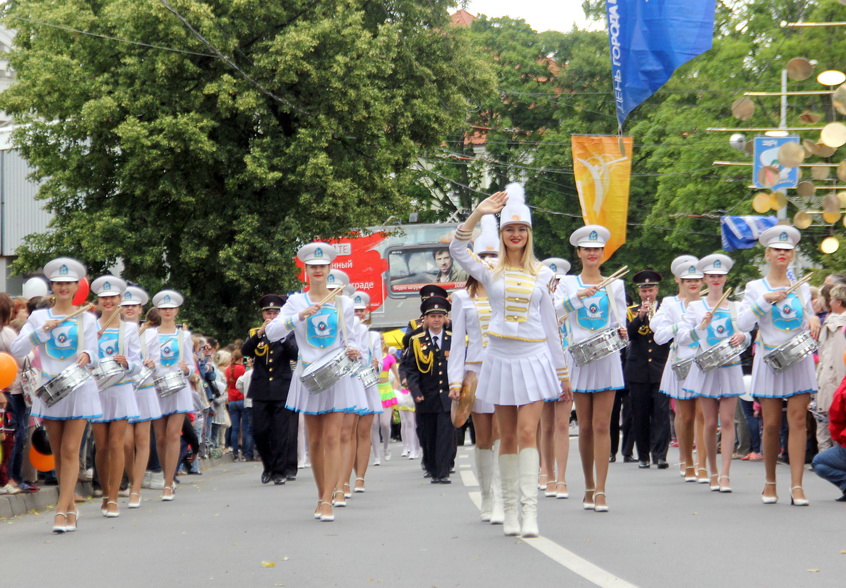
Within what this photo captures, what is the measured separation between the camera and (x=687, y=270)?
14867mm

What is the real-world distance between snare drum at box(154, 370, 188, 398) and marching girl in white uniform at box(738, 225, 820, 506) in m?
6.24

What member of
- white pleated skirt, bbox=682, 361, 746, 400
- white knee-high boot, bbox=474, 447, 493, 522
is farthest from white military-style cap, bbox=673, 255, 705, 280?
white knee-high boot, bbox=474, 447, 493, 522

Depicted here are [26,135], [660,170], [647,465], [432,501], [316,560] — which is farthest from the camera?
[660,170]

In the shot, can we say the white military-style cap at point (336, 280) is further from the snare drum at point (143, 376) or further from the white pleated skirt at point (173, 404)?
the white pleated skirt at point (173, 404)

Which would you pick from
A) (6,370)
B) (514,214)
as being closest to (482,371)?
(514,214)

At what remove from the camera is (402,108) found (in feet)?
120

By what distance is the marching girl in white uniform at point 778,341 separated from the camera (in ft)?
38.4

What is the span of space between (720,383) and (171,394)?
5820mm

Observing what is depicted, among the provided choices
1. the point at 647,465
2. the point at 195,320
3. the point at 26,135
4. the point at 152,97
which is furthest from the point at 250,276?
the point at 647,465

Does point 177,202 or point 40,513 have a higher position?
point 177,202

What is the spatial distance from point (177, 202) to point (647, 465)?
66.4 ft

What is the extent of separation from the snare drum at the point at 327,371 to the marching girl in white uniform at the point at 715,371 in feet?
12.2

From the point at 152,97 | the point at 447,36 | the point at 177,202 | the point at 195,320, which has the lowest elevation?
the point at 195,320

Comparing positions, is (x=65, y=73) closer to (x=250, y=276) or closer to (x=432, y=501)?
(x=250, y=276)
